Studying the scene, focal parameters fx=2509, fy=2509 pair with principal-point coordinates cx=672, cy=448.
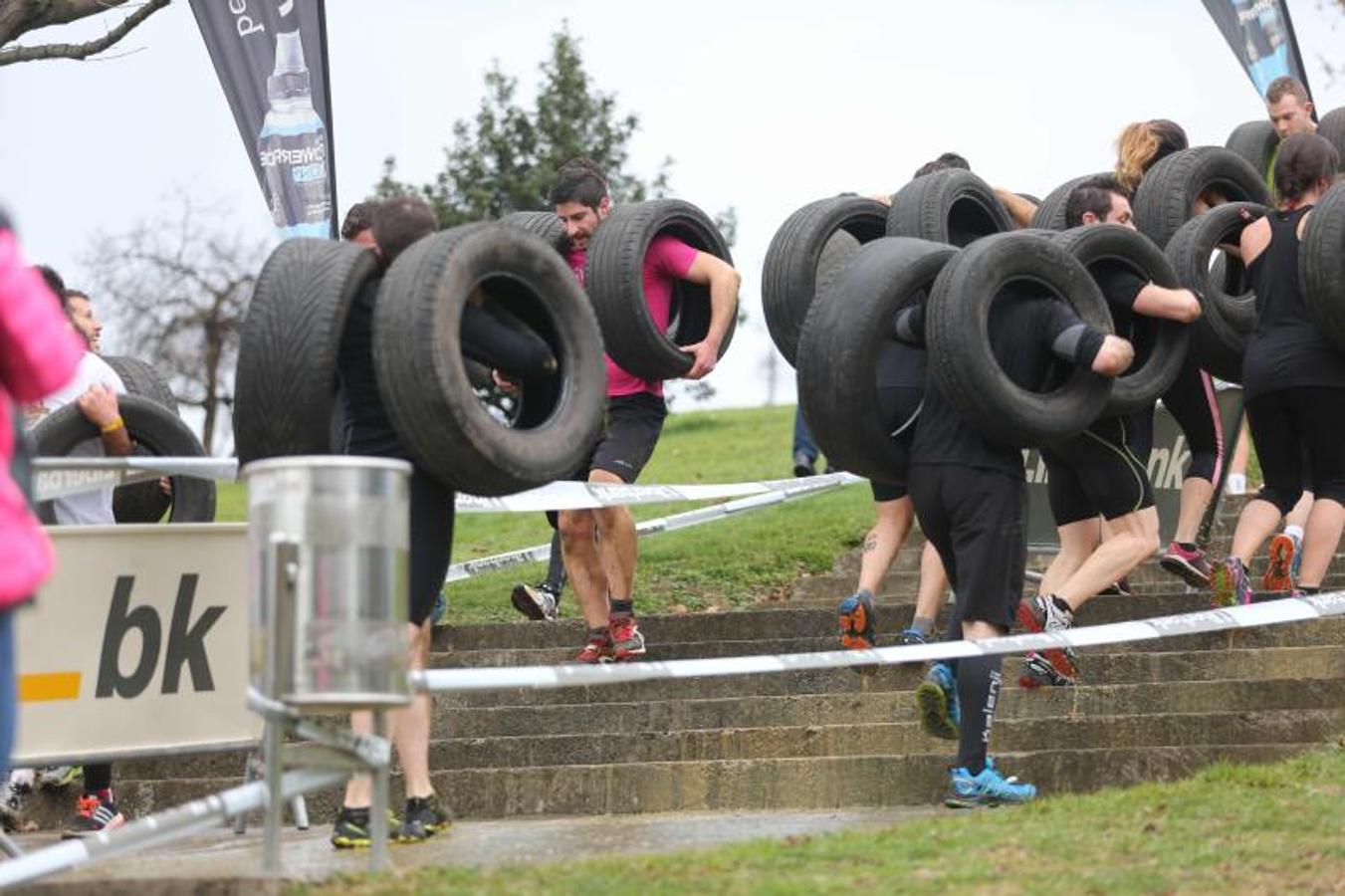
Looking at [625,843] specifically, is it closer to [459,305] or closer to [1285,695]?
[459,305]

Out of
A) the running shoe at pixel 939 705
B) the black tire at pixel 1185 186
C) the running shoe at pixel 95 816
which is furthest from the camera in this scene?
the black tire at pixel 1185 186

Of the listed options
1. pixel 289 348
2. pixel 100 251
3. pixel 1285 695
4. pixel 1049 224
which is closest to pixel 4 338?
pixel 289 348

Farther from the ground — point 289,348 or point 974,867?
point 289,348

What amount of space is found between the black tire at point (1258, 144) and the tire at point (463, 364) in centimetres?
649

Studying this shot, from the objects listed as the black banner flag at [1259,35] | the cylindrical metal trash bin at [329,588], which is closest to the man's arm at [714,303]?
the cylindrical metal trash bin at [329,588]

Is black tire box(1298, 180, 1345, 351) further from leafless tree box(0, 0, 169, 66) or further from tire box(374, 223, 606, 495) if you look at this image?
leafless tree box(0, 0, 169, 66)

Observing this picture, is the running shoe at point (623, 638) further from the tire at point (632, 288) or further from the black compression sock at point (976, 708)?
the black compression sock at point (976, 708)

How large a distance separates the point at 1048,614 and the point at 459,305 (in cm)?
328

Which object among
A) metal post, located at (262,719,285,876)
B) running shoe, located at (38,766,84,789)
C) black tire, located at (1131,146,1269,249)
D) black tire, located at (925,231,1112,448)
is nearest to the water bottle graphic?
black tire, located at (1131,146,1269,249)

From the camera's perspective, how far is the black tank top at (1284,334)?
1034 cm

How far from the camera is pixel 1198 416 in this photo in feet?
38.0

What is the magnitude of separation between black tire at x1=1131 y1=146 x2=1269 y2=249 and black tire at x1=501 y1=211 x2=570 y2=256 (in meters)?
2.78

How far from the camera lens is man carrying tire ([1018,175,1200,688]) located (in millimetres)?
9727

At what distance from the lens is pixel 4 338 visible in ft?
16.9
